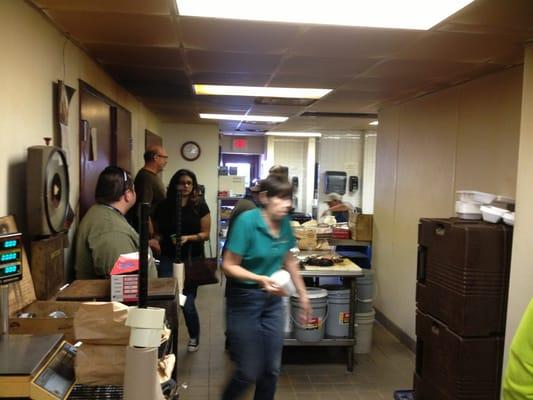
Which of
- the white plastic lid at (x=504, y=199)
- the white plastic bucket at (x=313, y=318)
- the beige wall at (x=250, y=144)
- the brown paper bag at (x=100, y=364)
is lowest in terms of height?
the white plastic bucket at (x=313, y=318)

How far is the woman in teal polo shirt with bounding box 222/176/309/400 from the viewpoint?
2.37m

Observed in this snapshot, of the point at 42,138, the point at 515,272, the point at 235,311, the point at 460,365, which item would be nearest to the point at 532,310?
the point at 515,272

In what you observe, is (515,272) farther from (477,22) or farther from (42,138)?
(42,138)

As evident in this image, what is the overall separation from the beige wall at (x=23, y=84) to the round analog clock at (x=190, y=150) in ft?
15.6

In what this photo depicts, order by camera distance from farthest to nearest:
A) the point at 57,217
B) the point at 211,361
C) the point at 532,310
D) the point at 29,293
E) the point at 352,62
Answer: the point at 211,361, the point at 352,62, the point at 57,217, the point at 29,293, the point at 532,310

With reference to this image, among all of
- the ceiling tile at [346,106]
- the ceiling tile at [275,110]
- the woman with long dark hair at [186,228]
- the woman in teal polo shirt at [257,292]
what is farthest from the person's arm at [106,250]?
the ceiling tile at [275,110]

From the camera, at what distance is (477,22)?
2217 millimetres

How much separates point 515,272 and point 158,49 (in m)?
2.40

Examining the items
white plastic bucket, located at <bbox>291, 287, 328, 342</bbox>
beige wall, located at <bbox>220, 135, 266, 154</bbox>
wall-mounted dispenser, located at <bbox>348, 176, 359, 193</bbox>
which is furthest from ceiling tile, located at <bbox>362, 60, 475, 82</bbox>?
beige wall, located at <bbox>220, 135, 266, 154</bbox>

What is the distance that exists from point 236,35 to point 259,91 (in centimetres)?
180

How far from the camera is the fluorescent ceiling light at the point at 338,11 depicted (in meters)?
2.02

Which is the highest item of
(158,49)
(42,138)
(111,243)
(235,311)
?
(158,49)

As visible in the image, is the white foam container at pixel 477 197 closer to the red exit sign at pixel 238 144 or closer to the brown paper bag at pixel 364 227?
the brown paper bag at pixel 364 227

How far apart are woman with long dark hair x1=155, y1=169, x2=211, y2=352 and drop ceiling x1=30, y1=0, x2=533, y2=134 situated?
87cm
